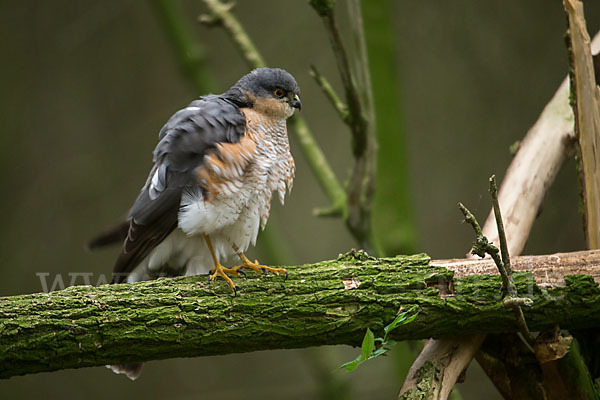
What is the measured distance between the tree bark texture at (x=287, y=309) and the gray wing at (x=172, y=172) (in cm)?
27

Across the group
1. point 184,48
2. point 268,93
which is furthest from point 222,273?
point 184,48

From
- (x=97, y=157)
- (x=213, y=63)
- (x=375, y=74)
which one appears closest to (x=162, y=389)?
(x=97, y=157)

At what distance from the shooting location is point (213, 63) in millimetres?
4309

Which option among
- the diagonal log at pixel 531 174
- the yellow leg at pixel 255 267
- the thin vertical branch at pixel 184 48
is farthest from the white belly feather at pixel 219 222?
the thin vertical branch at pixel 184 48

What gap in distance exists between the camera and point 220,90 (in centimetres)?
400

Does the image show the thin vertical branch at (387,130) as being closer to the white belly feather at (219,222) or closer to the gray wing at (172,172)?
the white belly feather at (219,222)

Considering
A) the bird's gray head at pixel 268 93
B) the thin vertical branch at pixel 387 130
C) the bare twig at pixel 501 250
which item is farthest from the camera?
the thin vertical branch at pixel 387 130

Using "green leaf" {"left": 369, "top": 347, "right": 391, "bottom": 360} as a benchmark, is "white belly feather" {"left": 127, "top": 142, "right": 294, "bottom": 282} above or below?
above

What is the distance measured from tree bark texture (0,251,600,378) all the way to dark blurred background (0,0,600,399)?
232 centimetres

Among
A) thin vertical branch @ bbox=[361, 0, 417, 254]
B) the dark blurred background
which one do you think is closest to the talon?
thin vertical branch @ bbox=[361, 0, 417, 254]

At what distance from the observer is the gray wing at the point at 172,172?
193 cm

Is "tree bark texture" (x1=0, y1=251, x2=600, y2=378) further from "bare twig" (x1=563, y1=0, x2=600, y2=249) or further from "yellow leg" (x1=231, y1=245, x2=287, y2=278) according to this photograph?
"bare twig" (x1=563, y1=0, x2=600, y2=249)

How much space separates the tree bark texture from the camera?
4.99ft

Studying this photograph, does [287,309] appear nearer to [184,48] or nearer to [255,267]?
[255,267]
